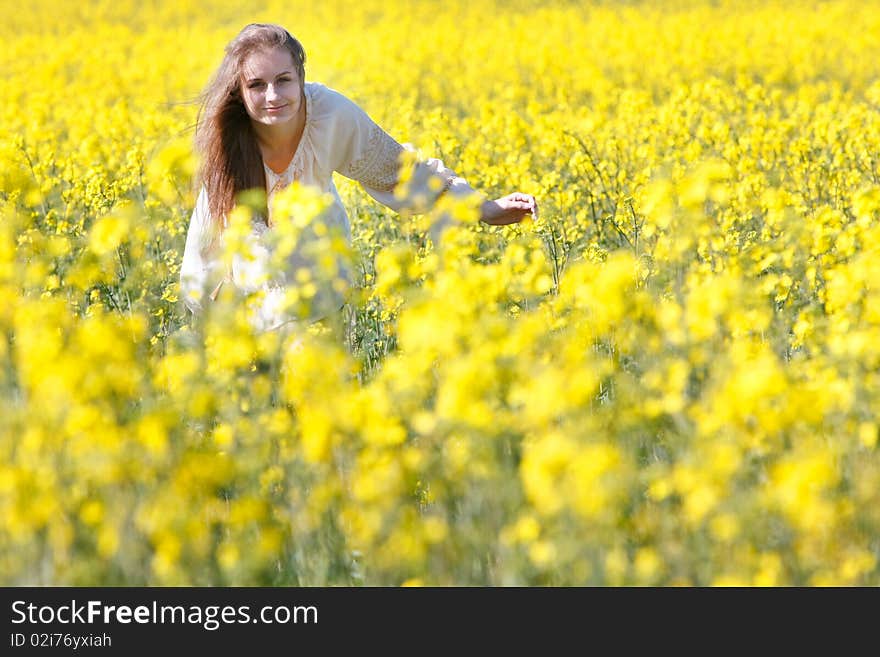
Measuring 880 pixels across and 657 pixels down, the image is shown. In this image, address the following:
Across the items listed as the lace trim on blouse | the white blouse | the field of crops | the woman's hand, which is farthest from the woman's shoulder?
the woman's hand

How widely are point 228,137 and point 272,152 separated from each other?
226 mm

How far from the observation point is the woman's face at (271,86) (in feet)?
13.9

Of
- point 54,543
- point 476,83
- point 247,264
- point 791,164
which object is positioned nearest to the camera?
point 54,543

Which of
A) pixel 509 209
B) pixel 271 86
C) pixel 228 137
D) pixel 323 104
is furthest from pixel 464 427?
pixel 323 104

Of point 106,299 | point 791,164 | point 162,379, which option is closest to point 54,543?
point 162,379

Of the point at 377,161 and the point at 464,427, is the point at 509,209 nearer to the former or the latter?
the point at 377,161

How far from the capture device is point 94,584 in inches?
102

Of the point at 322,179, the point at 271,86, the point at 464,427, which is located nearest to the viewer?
the point at 464,427

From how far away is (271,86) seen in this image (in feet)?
13.9

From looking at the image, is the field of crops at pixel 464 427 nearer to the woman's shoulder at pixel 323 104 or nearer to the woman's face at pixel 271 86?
the woman's face at pixel 271 86

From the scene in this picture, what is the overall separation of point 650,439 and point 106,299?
8.69 feet

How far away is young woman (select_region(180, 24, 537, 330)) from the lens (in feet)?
14.0

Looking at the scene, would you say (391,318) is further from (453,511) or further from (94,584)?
(94,584)

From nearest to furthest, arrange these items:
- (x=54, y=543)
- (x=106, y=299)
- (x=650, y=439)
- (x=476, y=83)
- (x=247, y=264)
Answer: (x=54, y=543)
(x=650, y=439)
(x=247, y=264)
(x=106, y=299)
(x=476, y=83)
